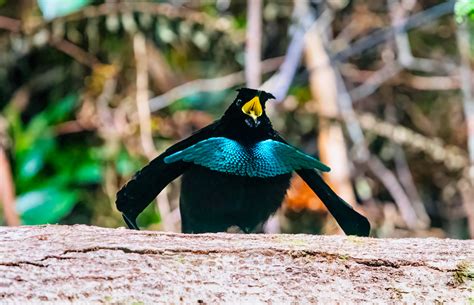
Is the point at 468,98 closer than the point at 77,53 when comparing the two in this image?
Yes

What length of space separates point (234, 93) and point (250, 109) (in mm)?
2483

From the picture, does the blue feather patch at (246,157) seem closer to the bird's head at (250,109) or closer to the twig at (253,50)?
the bird's head at (250,109)

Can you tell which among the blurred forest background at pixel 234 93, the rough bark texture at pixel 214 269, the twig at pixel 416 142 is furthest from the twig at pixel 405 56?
the rough bark texture at pixel 214 269

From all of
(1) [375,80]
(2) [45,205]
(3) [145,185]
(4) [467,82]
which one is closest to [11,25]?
(2) [45,205]

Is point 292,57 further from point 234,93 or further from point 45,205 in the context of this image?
point 45,205

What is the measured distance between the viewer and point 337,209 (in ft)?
7.52

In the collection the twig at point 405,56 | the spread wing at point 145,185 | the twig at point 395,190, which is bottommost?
the twig at point 395,190

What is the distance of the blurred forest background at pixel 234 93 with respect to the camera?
4.41 metres

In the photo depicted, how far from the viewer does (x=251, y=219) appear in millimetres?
2346

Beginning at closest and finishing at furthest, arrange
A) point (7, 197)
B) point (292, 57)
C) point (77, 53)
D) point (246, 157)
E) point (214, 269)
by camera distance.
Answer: point (214, 269)
point (246, 157)
point (7, 197)
point (292, 57)
point (77, 53)

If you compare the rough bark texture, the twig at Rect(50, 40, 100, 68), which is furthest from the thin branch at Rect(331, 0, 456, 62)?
the rough bark texture

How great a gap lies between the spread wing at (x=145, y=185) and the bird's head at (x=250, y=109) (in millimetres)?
93

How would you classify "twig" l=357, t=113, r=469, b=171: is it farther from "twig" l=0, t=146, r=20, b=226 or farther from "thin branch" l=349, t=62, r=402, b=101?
Result: "twig" l=0, t=146, r=20, b=226

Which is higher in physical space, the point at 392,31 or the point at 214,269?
the point at 392,31
